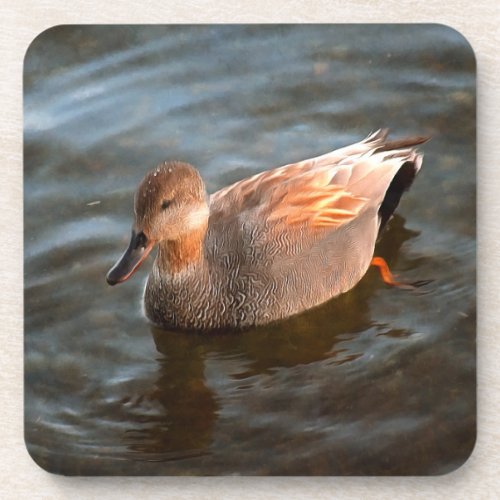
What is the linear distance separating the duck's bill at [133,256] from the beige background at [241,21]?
0.22 m

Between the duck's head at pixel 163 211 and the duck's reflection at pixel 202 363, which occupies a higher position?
the duck's head at pixel 163 211

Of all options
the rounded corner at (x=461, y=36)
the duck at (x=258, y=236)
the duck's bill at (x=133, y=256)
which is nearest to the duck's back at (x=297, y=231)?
the duck at (x=258, y=236)

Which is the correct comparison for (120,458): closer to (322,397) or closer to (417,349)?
(322,397)

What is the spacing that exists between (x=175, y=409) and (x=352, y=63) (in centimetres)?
74

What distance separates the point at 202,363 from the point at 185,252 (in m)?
0.22

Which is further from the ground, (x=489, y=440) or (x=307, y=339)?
(x=307, y=339)

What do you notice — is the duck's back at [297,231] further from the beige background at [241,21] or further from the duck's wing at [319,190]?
the beige background at [241,21]

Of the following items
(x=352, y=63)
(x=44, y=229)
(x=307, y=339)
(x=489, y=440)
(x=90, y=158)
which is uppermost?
(x=352, y=63)

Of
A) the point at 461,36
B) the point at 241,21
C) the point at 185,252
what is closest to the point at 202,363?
the point at 185,252

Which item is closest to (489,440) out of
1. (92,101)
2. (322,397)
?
(322,397)

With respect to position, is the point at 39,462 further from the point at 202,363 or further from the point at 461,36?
the point at 461,36

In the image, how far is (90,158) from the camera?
5.48 feet

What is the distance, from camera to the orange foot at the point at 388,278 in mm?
1665

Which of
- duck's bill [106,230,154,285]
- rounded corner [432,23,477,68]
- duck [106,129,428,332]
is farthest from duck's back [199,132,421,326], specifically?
rounded corner [432,23,477,68]
